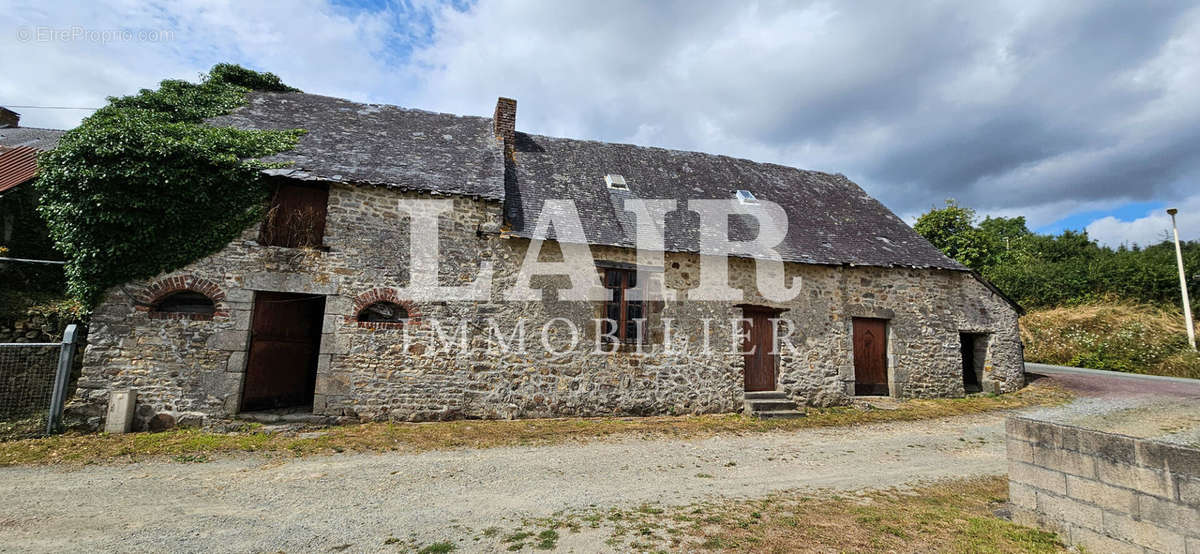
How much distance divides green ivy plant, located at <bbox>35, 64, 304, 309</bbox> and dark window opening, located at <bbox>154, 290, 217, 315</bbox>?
1.44ft

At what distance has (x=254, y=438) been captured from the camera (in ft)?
22.0

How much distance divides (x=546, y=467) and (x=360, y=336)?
3904 millimetres

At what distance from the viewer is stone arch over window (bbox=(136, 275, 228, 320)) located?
7031 mm

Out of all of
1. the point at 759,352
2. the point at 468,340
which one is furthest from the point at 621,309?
the point at 759,352

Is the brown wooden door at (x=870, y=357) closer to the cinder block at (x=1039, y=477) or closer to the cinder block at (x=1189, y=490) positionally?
the cinder block at (x=1039, y=477)

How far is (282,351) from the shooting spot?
8.10 metres

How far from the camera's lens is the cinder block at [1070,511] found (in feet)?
12.3

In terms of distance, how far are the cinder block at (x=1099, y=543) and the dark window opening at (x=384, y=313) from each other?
8.22 metres

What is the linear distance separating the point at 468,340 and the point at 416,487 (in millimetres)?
3230

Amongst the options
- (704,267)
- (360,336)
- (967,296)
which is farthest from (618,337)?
(967,296)

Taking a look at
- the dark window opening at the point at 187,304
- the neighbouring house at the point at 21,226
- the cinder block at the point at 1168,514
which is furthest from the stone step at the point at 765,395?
the neighbouring house at the point at 21,226

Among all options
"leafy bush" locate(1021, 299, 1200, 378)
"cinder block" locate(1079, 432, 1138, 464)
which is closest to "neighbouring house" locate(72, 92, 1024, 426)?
"cinder block" locate(1079, 432, 1138, 464)

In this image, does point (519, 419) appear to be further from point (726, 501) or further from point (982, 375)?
point (982, 375)

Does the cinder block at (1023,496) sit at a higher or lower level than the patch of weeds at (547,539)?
higher
